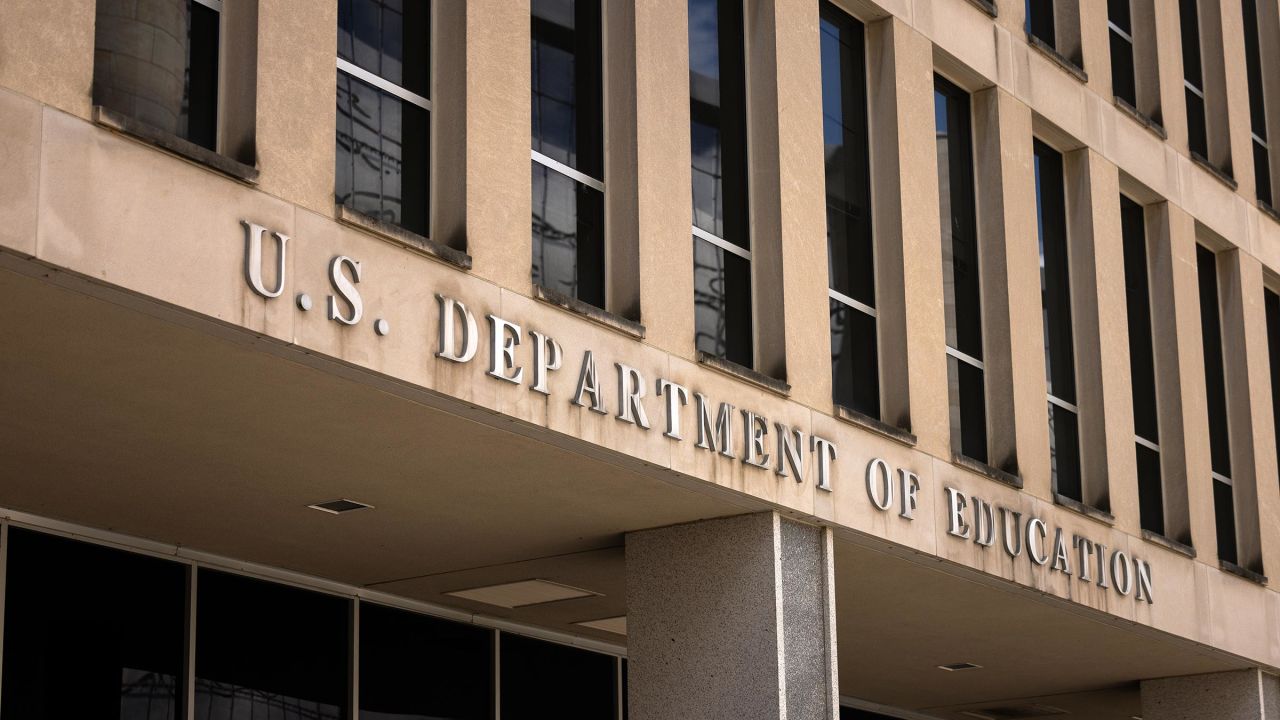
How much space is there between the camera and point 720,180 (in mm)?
15570

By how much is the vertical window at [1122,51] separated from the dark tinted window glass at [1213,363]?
2.17 m

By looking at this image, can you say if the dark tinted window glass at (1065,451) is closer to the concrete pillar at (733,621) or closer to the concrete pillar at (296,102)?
the concrete pillar at (733,621)

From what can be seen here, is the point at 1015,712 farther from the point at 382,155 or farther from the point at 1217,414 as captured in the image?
the point at 382,155

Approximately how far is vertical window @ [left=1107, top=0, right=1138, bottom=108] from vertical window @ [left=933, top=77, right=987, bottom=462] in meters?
3.98

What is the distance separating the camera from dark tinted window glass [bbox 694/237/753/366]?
15.0 meters

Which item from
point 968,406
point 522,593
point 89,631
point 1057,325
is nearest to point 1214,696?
point 1057,325

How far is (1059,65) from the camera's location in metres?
19.7

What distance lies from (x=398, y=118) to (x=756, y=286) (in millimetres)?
3681

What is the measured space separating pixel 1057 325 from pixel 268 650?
875 cm

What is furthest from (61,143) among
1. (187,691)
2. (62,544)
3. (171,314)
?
(187,691)

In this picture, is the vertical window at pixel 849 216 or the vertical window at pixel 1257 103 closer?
the vertical window at pixel 849 216

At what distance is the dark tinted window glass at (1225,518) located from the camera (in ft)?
72.4

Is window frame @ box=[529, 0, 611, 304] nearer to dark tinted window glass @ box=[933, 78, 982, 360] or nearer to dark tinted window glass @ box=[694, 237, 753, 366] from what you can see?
dark tinted window glass @ box=[694, 237, 753, 366]

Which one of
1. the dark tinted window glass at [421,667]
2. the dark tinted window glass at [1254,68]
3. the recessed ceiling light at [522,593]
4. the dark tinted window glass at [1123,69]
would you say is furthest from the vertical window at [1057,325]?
the dark tinted window glass at [1254,68]
